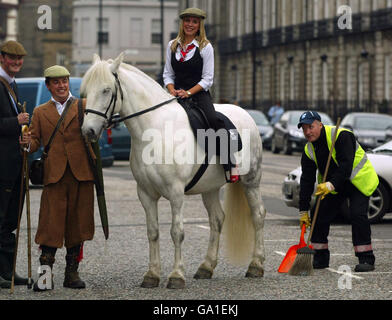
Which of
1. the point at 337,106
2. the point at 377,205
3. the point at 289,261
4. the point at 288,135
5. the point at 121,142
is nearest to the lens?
the point at 289,261

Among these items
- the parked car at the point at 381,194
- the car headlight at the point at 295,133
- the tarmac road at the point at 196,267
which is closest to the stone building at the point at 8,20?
the car headlight at the point at 295,133

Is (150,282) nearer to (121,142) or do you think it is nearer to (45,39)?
(121,142)

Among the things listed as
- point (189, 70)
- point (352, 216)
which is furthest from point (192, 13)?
point (352, 216)

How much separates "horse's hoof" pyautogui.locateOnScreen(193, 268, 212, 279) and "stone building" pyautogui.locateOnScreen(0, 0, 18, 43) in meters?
94.4

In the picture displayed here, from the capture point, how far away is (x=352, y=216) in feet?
38.7

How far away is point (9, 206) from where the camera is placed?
1033 cm

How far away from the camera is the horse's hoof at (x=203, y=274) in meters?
11.0

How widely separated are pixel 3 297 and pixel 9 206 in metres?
0.95

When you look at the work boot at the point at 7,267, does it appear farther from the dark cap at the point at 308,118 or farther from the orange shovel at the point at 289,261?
the dark cap at the point at 308,118

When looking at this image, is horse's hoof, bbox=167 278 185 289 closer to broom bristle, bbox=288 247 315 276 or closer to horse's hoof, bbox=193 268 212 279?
horse's hoof, bbox=193 268 212 279

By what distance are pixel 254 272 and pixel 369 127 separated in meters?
23.9

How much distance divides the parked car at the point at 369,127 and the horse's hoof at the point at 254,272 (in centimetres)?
2226

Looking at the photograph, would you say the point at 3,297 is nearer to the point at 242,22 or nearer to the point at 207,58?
the point at 207,58
